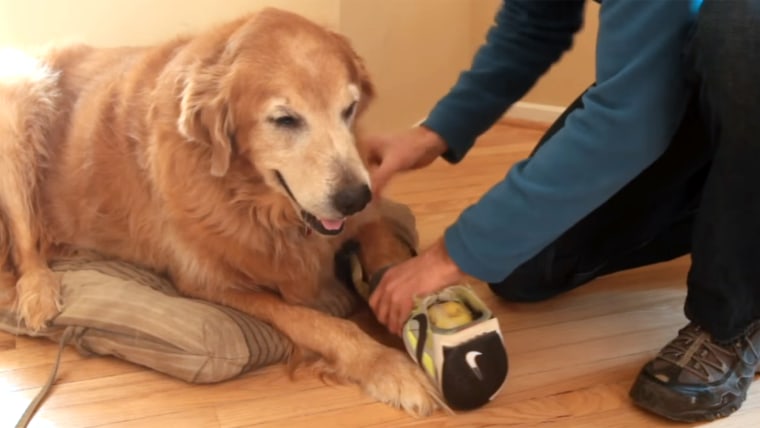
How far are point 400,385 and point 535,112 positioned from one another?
74.9 inches

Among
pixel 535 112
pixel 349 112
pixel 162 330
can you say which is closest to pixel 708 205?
pixel 349 112

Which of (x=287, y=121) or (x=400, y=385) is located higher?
(x=287, y=121)

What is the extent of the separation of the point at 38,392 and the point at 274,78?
0.77 meters

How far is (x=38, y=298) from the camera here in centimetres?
165

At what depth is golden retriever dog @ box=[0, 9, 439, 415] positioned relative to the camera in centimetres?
146

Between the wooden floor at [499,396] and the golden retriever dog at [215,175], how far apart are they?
0.08 m

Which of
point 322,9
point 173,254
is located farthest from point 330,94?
point 322,9

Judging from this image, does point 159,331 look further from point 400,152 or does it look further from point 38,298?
point 400,152

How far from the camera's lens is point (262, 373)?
5.17 ft

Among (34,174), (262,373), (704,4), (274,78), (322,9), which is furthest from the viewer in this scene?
(322,9)

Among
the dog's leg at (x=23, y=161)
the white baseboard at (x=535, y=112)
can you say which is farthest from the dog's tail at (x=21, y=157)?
the white baseboard at (x=535, y=112)

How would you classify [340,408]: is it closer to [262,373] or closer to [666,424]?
A: [262,373]

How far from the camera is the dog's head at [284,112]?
→ 1.45 m

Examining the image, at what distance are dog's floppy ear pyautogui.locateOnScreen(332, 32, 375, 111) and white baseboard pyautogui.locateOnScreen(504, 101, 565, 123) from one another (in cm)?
149
